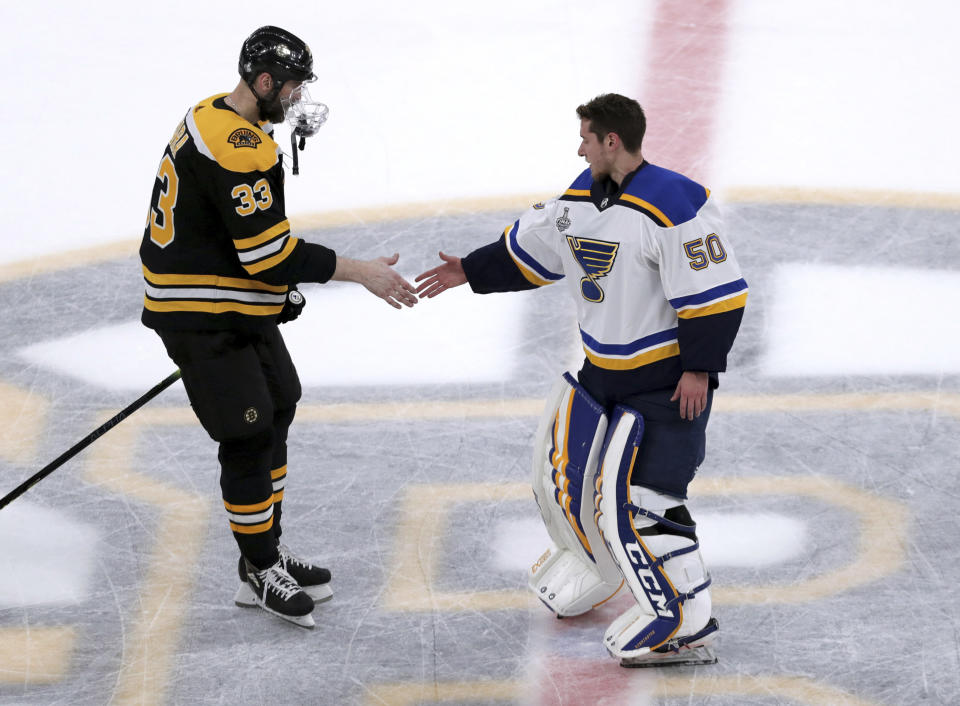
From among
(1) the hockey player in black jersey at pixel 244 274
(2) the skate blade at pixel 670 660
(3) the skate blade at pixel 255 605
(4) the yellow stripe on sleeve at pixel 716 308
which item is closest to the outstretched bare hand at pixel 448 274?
(1) the hockey player in black jersey at pixel 244 274

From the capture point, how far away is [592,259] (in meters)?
3.49

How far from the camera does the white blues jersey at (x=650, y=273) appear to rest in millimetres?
3363

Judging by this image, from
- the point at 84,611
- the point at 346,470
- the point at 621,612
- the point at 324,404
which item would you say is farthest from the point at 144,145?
the point at 621,612

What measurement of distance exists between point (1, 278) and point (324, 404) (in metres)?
1.87

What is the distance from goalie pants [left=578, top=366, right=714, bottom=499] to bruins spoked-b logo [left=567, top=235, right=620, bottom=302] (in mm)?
284

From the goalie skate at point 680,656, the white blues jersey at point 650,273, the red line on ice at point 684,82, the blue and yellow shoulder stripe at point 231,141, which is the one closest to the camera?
the white blues jersey at point 650,273

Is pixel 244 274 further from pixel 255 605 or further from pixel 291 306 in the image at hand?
pixel 255 605

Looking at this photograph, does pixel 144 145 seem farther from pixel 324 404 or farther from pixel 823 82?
pixel 823 82

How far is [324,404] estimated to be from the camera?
5062 mm

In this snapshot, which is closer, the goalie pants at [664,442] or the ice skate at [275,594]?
the goalie pants at [664,442]

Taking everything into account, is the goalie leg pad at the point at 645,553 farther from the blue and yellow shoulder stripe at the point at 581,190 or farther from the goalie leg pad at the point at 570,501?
the blue and yellow shoulder stripe at the point at 581,190

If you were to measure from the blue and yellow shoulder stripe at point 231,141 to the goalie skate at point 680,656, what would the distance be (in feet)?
5.65

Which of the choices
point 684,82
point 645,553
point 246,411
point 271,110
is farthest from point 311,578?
point 684,82

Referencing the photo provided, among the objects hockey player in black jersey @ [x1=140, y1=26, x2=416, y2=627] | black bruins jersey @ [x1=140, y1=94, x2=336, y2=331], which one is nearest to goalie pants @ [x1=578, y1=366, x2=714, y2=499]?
hockey player in black jersey @ [x1=140, y1=26, x2=416, y2=627]
